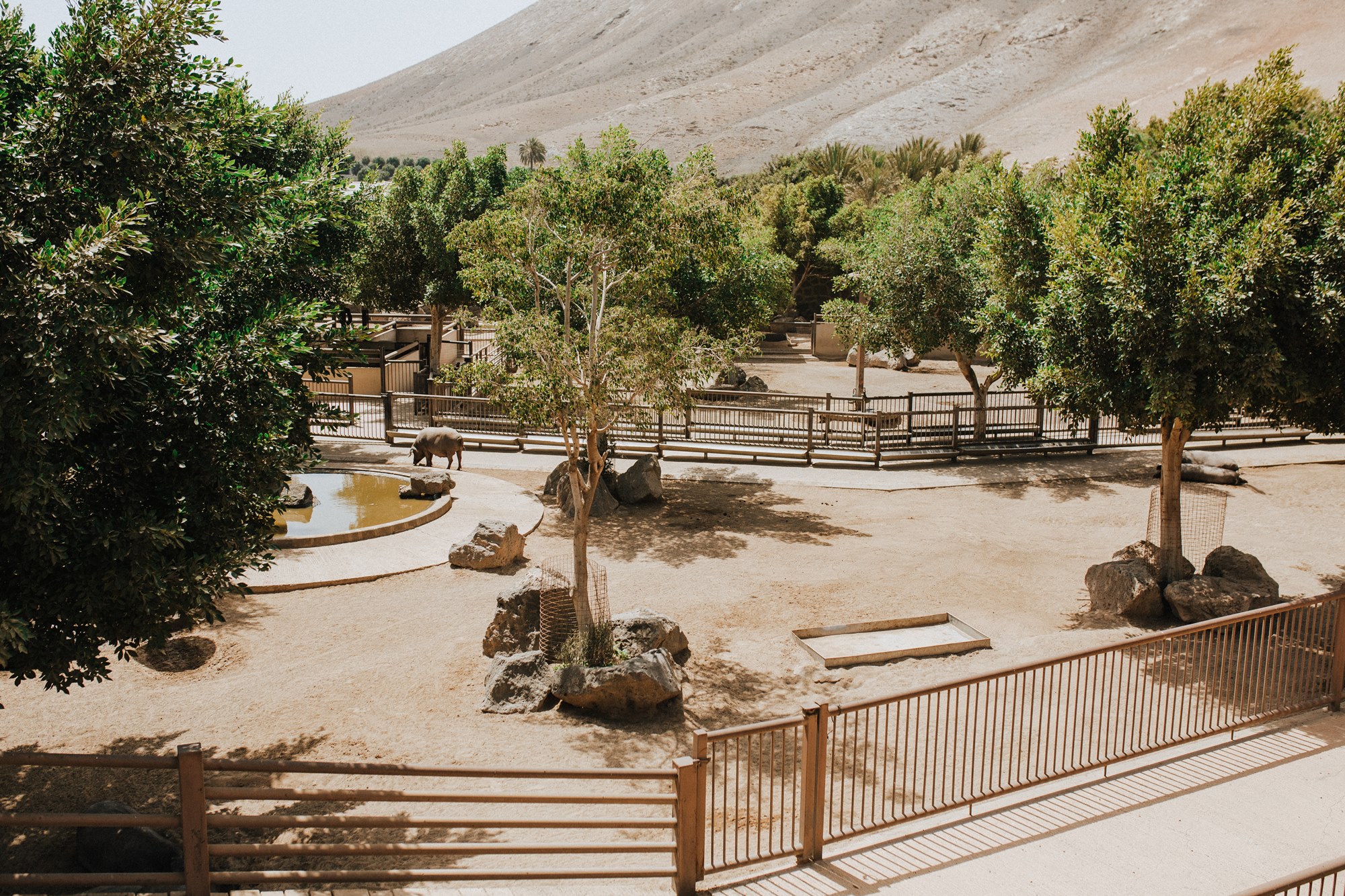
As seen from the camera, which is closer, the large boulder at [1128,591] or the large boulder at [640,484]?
the large boulder at [1128,591]

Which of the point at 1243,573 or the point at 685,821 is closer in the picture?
the point at 685,821

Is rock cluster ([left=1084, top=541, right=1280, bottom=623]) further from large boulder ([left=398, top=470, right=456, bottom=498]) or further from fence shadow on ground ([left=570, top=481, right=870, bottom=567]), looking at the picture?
large boulder ([left=398, top=470, right=456, bottom=498])

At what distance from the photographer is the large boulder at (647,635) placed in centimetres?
1202

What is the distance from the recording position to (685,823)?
6.73m

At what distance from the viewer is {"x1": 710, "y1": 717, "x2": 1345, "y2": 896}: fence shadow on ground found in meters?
7.00

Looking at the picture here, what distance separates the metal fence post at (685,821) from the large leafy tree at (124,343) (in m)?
3.57

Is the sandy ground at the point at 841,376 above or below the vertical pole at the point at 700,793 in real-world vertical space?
above

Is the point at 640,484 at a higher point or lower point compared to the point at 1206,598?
higher

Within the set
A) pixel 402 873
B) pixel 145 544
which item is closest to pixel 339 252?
pixel 145 544

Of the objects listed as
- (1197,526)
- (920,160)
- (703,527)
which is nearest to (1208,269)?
(1197,526)

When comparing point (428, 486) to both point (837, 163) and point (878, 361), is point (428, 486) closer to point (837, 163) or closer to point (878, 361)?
point (878, 361)

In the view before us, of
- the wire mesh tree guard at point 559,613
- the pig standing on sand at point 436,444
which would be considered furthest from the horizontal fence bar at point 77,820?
the pig standing on sand at point 436,444

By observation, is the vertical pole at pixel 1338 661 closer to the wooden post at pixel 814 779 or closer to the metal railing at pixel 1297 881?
the metal railing at pixel 1297 881

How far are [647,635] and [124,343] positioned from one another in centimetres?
749
